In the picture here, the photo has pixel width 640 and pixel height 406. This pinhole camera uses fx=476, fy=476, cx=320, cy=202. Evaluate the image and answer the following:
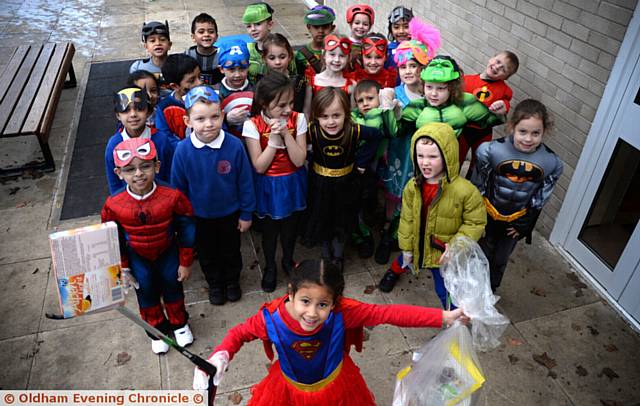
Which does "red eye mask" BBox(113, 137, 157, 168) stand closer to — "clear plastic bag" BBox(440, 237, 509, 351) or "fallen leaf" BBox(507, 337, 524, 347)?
"clear plastic bag" BBox(440, 237, 509, 351)

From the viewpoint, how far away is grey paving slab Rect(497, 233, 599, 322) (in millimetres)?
4000

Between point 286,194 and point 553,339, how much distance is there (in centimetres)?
237

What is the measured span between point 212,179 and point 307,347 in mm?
1489

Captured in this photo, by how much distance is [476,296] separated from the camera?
94.1 inches

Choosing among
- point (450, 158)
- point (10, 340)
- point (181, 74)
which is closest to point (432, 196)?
point (450, 158)

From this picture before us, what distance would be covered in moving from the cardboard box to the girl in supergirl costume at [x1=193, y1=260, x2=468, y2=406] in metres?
0.62

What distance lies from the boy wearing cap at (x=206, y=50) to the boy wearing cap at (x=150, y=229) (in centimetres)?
176

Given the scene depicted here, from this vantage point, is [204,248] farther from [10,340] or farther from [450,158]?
[450,158]

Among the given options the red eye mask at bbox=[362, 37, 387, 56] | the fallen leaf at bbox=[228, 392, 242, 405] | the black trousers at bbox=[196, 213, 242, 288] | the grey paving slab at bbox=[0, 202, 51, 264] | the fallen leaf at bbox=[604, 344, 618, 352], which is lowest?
the grey paving slab at bbox=[0, 202, 51, 264]

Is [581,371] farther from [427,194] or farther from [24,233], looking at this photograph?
[24,233]

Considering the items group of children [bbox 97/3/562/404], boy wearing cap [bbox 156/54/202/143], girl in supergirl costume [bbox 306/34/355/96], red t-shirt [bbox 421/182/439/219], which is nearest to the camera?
group of children [bbox 97/3/562/404]

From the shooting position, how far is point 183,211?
321cm

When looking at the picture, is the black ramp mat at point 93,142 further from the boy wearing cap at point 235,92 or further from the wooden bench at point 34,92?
the boy wearing cap at point 235,92

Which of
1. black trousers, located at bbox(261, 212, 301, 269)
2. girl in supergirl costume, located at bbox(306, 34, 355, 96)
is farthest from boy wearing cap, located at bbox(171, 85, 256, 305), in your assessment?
girl in supergirl costume, located at bbox(306, 34, 355, 96)
